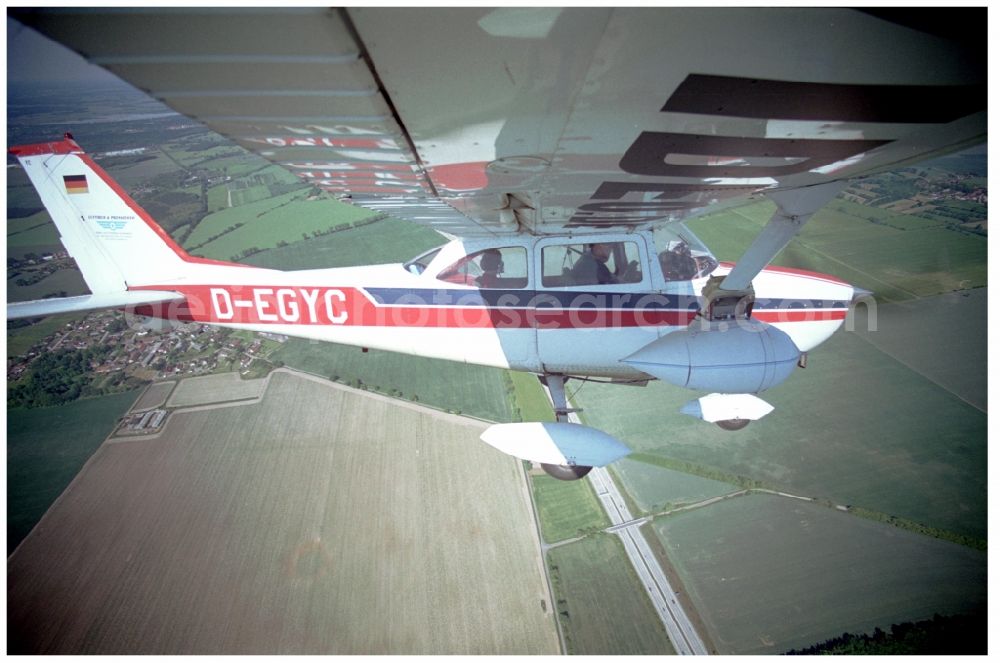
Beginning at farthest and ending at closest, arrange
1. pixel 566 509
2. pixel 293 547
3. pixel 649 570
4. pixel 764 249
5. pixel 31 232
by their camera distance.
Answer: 1. pixel 31 232
2. pixel 566 509
3. pixel 293 547
4. pixel 649 570
5. pixel 764 249

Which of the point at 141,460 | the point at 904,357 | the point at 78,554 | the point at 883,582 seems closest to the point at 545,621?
the point at 883,582

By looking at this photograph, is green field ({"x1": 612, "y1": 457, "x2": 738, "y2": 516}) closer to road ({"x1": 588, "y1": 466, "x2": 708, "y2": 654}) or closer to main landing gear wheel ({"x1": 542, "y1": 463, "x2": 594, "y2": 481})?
road ({"x1": 588, "y1": 466, "x2": 708, "y2": 654})

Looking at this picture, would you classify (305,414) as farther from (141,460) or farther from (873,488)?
(873,488)

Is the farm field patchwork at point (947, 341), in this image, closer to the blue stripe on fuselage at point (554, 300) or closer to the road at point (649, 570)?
the road at point (649, 570)

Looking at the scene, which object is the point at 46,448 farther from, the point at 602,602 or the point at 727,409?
the point at 727,409

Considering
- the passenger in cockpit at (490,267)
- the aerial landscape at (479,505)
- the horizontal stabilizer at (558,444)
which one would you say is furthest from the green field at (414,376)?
the passenger in cockpit at (490,267)

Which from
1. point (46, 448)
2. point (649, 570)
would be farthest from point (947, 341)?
point (46, 448)

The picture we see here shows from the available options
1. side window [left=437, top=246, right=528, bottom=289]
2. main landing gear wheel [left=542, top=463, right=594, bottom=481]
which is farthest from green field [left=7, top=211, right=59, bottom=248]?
main landing gear wheel [left=542, top=463, right=594, bottom=481]
